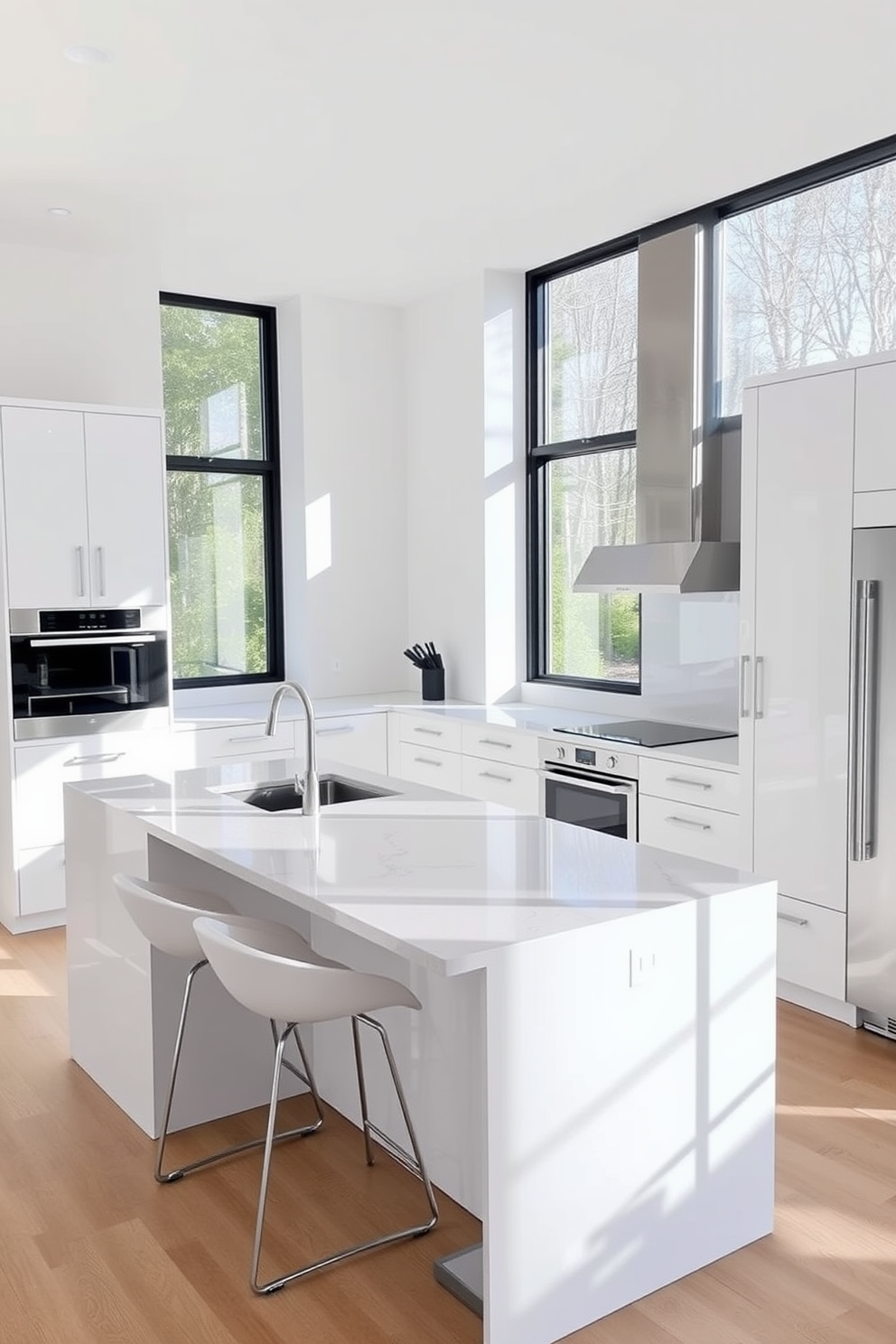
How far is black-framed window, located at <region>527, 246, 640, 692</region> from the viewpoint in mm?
5445

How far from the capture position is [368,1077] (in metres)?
3.07

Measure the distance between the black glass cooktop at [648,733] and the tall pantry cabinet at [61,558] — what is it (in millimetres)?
1877

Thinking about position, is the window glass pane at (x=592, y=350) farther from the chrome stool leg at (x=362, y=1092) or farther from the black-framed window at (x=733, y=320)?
the chrome stool leg at (x=362, y=1092)

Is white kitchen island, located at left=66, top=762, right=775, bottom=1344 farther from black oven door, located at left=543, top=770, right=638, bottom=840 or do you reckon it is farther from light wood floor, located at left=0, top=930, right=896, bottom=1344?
black oven door, located at left=543, top=770, right=638, bottom=840

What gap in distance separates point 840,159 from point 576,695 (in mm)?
2647

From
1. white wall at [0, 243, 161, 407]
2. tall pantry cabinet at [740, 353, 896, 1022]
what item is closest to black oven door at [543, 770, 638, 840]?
tall pantry cabinet at [740, 353, 896, 1022]

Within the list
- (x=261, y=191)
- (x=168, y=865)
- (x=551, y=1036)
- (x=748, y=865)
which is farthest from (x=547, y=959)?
(x=261, y=191)

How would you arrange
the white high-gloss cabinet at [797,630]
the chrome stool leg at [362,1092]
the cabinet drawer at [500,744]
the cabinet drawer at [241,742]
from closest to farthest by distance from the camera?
the chrome stool leg at [362,1092] → the white high-gloss cabinet at [797,630] → the cabinet drawer at [500,744] → the cabinet drawer at [241,742]

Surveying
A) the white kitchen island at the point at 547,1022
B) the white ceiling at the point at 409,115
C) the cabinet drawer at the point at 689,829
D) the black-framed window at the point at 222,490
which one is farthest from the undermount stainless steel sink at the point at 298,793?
the black-framed window at the point at 222,490

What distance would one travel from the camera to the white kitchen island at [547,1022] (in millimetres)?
2104

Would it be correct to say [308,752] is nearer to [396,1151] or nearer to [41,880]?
[396,1151]

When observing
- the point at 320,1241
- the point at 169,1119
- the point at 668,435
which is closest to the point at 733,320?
the point at 668,435

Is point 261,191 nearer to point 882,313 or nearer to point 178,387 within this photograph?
point 178,387

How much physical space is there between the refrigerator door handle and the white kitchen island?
125 centimetres
